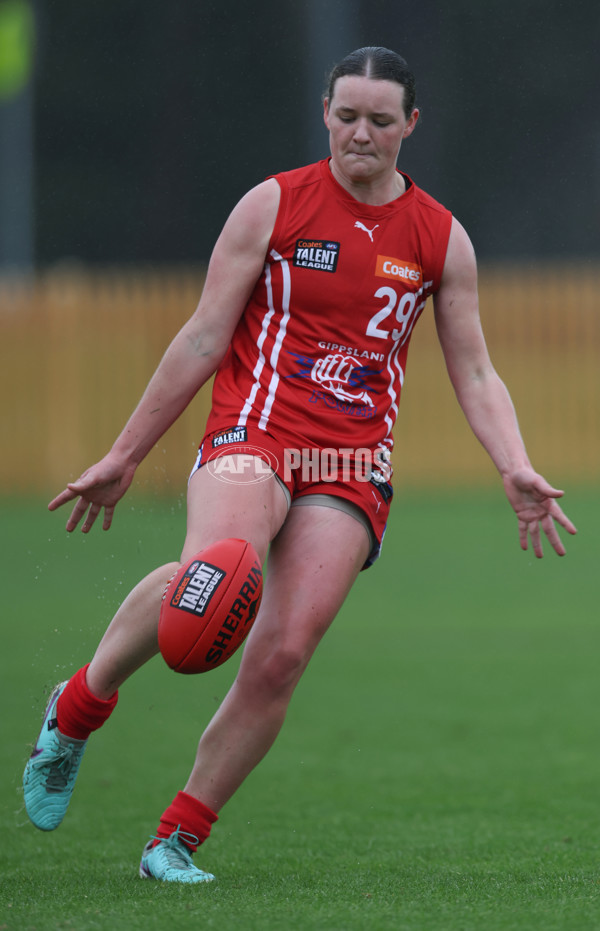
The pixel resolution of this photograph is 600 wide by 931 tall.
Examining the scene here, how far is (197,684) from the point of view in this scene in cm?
719

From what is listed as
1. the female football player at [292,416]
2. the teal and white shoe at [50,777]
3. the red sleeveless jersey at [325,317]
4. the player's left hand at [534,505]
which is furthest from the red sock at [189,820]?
the player's left hand at [534,505]

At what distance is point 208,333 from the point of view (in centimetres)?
381

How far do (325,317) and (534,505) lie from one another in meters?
0.82

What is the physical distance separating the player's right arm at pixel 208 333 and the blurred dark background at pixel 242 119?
1725 centimetres

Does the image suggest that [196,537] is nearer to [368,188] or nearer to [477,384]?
[477,384]

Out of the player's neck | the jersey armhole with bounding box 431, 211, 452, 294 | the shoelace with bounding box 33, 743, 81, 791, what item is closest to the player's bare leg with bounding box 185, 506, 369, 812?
the shoelace with bounding box 33, 743, 81, 791

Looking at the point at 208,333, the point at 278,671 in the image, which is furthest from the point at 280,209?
the point at 278,671

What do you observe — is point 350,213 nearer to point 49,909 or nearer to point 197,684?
point 49,909

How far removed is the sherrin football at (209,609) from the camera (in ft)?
11.1

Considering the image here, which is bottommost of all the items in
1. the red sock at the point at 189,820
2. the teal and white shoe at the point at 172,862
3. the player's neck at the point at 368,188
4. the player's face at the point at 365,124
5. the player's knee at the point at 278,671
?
the teal and white shoe at the point at 172,862

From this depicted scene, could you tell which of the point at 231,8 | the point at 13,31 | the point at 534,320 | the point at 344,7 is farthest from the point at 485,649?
the point at 231,8

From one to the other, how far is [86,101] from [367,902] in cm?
2311

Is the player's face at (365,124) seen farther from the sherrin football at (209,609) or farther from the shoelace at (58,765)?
the shoelace at (58,765)

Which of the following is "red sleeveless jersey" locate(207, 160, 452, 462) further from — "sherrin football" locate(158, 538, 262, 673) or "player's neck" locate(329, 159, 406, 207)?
"sherrin football" locate(158, 538, 262, 673)
